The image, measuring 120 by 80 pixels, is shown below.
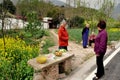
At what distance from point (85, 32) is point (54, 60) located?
10023 mm

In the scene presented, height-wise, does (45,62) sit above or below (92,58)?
above

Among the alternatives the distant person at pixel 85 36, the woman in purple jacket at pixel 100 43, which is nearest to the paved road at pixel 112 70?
the woman in purple jacket at pixel 100 43

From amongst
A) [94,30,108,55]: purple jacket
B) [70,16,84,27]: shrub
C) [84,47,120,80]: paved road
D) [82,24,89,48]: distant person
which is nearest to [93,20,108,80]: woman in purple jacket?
[94,30,108,55]: purple jacket

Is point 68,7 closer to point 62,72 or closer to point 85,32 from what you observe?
point 85,32

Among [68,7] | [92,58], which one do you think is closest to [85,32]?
[92,58]

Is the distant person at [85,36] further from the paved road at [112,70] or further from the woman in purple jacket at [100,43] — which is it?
the woman in purple jacket at [100,43]

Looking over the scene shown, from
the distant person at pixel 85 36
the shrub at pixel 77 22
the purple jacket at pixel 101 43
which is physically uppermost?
the purple jacket at pixel 101 43

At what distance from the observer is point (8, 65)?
11.7 metres

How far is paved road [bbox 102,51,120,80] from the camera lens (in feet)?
34.4

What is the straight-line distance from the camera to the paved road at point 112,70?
1048cm

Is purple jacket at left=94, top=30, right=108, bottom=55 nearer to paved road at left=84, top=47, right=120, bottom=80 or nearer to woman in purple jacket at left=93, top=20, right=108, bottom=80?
woman in purple jacket at left=93, top=20, right=108, bottom=80

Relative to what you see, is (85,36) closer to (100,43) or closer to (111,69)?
(111,69)

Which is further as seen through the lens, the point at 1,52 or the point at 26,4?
the point at 26,4

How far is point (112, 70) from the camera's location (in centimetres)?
1170
